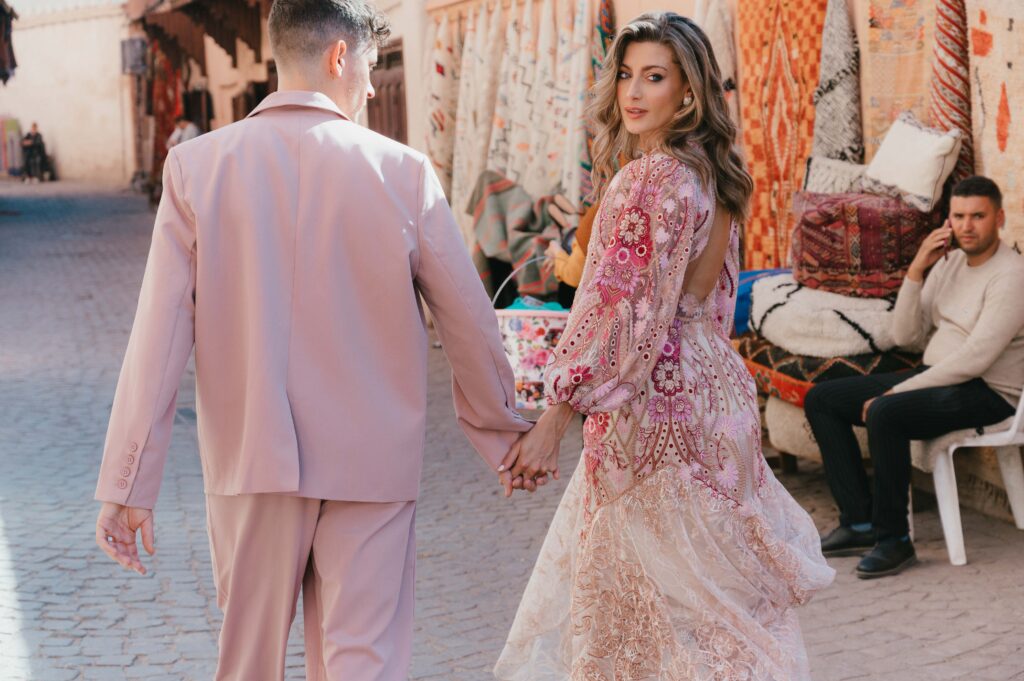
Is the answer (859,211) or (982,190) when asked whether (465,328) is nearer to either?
(982,190)

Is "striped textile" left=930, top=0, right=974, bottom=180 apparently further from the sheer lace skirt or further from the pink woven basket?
the sheer lace skirt

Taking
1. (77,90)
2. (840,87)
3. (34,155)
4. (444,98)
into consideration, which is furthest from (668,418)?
(34,155)

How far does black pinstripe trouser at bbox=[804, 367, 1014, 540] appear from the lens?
16.4 feet

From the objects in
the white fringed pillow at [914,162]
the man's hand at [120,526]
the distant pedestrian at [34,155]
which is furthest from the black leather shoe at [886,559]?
the distant pedestrian at [34,155]

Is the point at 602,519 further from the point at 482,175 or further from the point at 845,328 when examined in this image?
the point at 482,175

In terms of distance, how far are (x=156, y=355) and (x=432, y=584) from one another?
2703mm

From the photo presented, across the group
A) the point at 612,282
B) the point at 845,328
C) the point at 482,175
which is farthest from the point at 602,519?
the point at 482,175

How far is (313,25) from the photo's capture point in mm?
2637

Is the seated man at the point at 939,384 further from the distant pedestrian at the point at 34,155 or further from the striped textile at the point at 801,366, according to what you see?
the distant pedestrian at the point at 34,155

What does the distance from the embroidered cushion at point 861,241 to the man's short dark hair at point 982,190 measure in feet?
1.87

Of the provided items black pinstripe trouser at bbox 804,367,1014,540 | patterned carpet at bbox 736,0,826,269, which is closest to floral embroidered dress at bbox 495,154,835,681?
black pinstripe trouser at bbox 804,367,1014,540

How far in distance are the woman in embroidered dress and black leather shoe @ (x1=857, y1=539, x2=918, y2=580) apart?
1885 millimetres

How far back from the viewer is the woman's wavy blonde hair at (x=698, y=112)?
2965 mm

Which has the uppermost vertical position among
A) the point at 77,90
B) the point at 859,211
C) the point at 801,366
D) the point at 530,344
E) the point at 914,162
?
the point at 77,90
